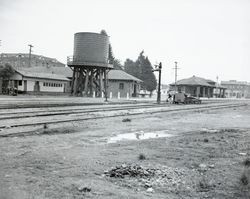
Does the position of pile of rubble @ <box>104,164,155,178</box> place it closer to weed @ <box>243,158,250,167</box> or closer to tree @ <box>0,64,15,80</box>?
weed @ <box>243,158,250,167</box>

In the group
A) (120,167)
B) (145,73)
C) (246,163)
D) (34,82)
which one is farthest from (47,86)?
(246,163)

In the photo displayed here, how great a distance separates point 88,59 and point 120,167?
33.9 meters

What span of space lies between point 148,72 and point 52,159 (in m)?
59.0

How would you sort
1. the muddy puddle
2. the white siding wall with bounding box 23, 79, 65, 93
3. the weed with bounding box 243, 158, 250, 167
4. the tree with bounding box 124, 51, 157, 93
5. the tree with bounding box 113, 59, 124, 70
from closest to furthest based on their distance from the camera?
the weed with bounding box 243, 158, 250, 167 < the muddy puddle < the white siding wall with bounding box 23, 79, 65, 93 < the tree with bounding box 124, 51, 157, 93 < the tree with bounding box 113, 59, 124, 70

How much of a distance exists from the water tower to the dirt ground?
29.4 m

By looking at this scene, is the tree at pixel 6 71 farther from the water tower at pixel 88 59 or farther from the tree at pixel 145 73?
the tree at pixel 145 73

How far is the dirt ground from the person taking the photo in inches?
195

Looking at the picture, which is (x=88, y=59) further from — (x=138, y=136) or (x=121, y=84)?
(x=138, y=136)

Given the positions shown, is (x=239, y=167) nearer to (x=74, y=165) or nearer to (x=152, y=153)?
(x=152, y=153)

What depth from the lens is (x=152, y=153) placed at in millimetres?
7840

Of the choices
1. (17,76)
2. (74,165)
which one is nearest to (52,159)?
(74,165)

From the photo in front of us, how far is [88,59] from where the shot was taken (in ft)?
128

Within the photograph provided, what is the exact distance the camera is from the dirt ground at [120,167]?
496 cm

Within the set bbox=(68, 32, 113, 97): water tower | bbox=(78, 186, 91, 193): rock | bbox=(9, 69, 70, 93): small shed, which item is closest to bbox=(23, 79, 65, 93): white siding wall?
bbox=(9, 69, 70, 93): small shed
